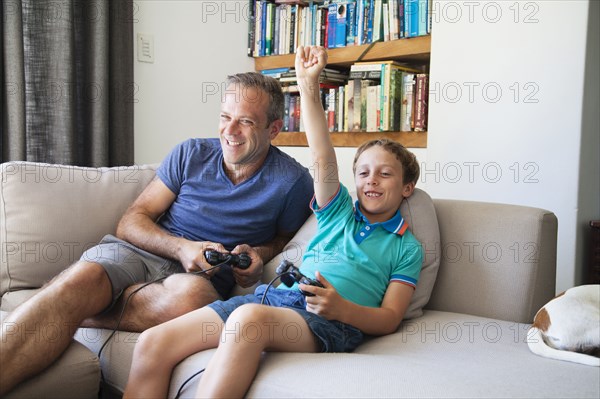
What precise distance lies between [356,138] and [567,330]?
5.98ft

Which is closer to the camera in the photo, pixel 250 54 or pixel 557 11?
pixel 557 11

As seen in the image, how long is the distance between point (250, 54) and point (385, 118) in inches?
39.7

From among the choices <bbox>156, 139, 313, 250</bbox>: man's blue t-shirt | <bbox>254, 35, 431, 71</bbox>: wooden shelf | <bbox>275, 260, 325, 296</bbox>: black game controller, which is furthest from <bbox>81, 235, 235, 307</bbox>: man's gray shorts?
<bbox>254, 35, 431, 71</bbox>: wooden shelf

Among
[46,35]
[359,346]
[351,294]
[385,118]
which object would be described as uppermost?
[46,35]

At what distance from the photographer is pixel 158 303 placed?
69.7 inches

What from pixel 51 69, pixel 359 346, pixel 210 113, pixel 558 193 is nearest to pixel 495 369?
Result: pixel 359 346

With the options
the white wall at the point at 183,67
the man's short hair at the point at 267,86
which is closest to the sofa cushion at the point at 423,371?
the man's short hair at the point at 267,86

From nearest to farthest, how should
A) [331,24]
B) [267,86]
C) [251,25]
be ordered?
[267,86]
[331,24]
[251,25]

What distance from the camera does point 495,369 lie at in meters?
1.39

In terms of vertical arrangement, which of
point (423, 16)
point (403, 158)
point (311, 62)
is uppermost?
point (423, 16)

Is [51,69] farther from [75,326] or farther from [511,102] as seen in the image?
[511,102]

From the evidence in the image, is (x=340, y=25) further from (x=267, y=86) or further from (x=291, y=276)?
(x=291, y=276)

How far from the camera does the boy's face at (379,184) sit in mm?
1772

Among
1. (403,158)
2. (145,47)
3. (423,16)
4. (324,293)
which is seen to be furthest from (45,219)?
(423,16)
